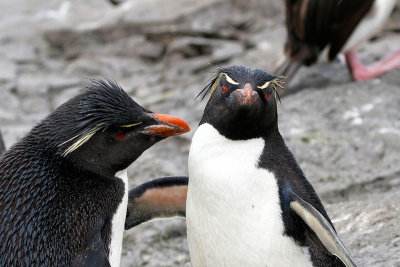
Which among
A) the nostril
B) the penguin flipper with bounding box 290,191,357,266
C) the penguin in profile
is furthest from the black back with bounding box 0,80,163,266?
the penguin flipper with bounding box 290,191,357,266

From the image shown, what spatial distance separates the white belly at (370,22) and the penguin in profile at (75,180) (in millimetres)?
3133

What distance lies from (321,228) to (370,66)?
333 centimetres

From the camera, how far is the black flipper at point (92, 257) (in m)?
2.36

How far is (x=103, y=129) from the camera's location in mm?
2559

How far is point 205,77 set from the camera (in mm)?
6145

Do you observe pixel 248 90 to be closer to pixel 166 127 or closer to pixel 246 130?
pixel 246 130

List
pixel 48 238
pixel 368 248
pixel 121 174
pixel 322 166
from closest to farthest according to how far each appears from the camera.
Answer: pixel 48 238
pixel 121 174
pixel 368 248
pixel 322 166

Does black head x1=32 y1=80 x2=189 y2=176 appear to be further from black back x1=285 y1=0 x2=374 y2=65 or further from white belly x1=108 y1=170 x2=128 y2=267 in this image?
black back x1=285 y1=0 x2=374 y2=65

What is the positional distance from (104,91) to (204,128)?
1.49ft

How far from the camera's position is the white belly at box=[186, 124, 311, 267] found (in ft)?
8.42

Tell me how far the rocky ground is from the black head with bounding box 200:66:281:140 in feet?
2.84

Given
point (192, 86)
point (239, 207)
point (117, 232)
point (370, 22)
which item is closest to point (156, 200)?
point (117, 232)

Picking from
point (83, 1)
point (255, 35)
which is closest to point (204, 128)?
point (255, 35)

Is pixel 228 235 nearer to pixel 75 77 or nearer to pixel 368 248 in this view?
pixel 368 248
